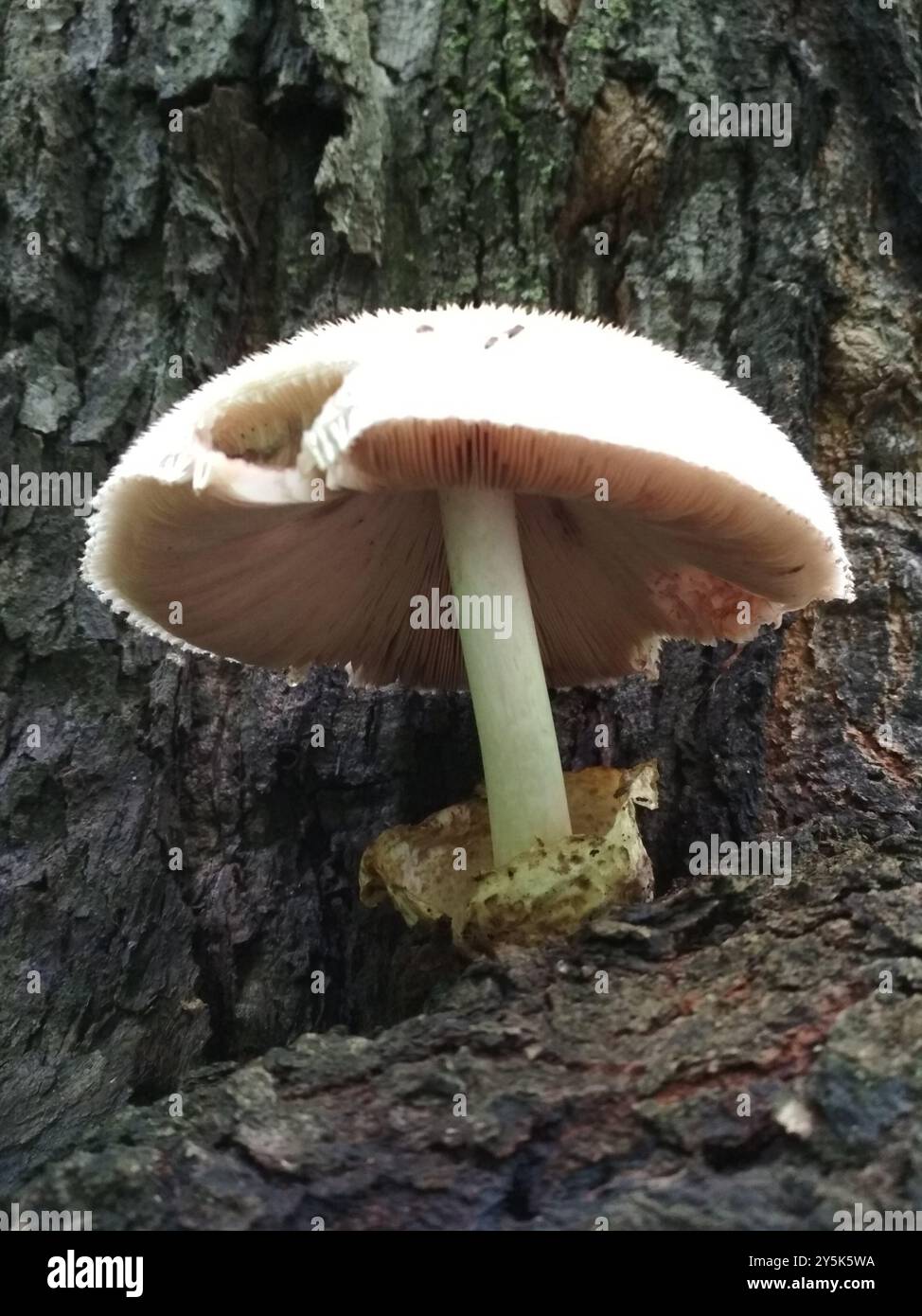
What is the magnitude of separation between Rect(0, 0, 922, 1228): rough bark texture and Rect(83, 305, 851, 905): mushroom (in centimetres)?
28

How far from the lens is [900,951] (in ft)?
5.34

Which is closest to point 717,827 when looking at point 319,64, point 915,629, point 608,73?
point 915,629

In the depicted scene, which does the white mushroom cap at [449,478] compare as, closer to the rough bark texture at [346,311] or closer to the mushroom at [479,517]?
the mushroom at [479,517]

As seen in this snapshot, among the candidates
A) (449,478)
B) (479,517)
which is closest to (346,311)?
(479,517)

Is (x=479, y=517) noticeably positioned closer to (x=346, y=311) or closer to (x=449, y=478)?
(x=449, y=478)

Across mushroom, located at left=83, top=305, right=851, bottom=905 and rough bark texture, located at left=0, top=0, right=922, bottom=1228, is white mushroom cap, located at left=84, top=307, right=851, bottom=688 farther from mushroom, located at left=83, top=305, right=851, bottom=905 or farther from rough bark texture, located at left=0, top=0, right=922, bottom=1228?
rough bark texture, located at left=0, top=0, right=922, bottom=1228

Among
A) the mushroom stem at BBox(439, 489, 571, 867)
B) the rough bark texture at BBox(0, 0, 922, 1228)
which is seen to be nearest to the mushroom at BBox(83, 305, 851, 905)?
the mushroom stem at BBox(439, 489, 571, 867)

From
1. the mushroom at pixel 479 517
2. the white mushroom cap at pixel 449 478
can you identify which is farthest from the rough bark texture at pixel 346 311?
the white mushroom cap at pixel 449 478

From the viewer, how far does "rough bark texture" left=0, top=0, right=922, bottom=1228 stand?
8.40 feet

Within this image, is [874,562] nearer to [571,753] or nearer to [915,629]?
[915,629]

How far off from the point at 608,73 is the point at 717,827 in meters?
2.14

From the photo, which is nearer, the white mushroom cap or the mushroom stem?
the white mushroom cap

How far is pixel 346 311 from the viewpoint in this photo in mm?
3006

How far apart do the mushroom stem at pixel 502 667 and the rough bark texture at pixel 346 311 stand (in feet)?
1.05
